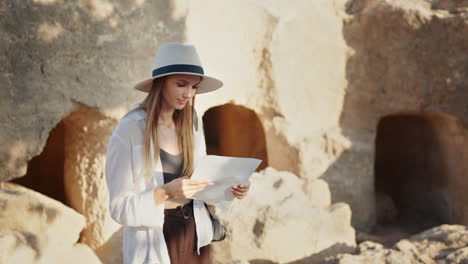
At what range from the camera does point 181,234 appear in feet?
6.40

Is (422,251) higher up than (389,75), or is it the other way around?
(389,75)

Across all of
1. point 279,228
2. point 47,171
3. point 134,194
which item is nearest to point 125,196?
point 134,194

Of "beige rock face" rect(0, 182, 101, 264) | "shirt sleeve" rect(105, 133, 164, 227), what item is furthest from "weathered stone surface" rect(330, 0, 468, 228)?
"shirt sleeve" rect(105, 133, 164, 227)

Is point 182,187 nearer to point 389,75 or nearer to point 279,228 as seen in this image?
point 279,228

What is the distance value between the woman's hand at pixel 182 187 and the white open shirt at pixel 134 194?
64mm

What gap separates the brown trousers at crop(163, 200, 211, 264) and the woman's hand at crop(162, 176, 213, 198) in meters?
0.17

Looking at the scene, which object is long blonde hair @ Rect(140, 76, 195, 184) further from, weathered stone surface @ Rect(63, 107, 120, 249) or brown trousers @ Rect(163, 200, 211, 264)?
weathered stone surface @ Rect(63, 107, 120, 249)

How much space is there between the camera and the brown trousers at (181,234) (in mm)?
Result: 1922

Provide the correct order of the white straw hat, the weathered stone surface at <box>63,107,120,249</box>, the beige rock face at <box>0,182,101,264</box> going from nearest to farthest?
the white straw hat, the beige rock face at <box>0,182,101,264</box>, the weathered stone surface at <box>63,107,120,249</box>

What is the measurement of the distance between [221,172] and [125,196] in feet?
1.24

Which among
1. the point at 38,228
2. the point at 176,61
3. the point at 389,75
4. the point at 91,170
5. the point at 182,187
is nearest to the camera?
the point at 182,187

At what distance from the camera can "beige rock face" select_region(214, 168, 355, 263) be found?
4.38 m

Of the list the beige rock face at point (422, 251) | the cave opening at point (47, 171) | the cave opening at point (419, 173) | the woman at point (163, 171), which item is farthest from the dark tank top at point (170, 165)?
the cave opening at point (419, 173)

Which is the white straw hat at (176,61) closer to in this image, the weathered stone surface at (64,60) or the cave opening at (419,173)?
the weathered stone surface at (64,60)
